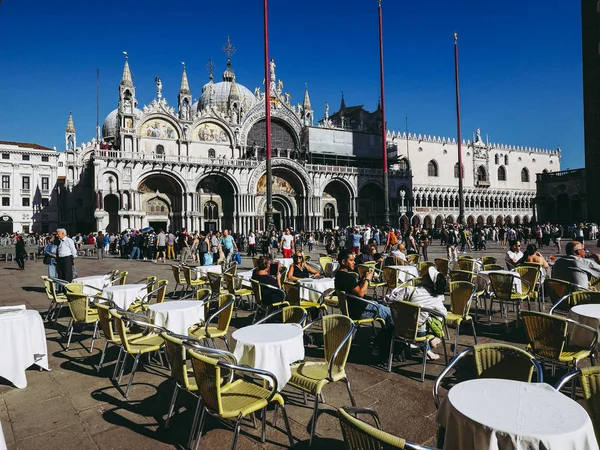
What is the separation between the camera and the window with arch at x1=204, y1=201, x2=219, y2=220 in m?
35.5

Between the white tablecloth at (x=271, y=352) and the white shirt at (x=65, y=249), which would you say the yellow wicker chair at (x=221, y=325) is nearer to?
the white tablecloth at (x=271, y=352)

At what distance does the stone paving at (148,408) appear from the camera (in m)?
3.30

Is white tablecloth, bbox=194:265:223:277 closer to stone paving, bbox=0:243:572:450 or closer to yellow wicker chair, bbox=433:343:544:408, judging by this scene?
stone paving, bbox=0:243:572:450

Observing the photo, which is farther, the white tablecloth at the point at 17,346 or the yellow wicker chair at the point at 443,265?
the yellow wicker chair at the point at 443,265

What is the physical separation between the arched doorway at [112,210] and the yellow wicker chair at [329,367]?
32086 mm

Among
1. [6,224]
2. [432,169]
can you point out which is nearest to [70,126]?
[6,224]

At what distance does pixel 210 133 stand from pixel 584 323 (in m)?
35.5

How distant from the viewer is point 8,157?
43.8 m

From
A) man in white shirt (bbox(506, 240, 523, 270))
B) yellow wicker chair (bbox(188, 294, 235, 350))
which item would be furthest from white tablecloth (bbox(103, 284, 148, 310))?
man in white shirt (bbox(506, 240, 523, 270))

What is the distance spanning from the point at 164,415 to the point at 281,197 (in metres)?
35.1

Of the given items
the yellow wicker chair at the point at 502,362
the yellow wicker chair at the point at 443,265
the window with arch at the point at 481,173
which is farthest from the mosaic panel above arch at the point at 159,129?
the window with arch at the point at 481,173

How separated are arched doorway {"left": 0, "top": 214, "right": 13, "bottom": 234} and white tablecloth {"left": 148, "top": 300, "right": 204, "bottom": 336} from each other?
48097 millimetres

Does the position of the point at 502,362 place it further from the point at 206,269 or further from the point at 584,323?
the point at 206,269

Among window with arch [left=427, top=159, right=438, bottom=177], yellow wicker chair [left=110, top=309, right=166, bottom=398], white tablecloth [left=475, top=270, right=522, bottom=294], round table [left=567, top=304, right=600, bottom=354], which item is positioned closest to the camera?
round table [left=567, top=304, right=600, bottom=354]
